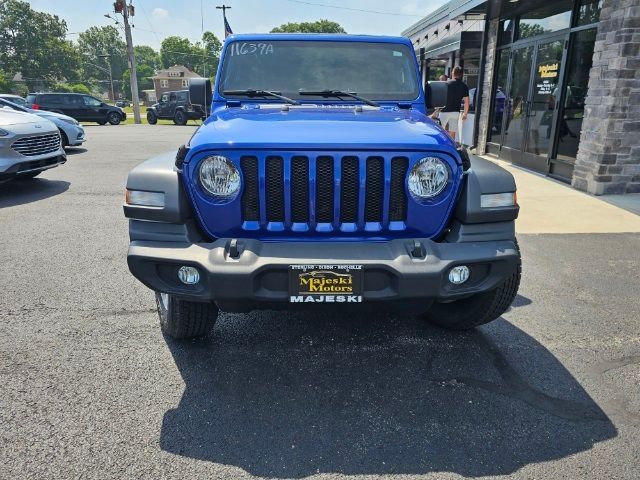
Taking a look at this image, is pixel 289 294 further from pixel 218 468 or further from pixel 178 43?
pixel 178 43

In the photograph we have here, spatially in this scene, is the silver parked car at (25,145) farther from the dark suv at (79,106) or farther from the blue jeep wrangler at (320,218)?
the dark suv at (79,106)

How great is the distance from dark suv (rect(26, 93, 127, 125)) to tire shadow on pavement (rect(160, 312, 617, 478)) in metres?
24.0

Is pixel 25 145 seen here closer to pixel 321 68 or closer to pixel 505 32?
pixel 321 68

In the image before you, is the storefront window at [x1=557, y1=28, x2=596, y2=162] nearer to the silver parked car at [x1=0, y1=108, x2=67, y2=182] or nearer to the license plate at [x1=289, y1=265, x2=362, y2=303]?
the license plate at [x1=289, y1=265, x2=362, y2=303]

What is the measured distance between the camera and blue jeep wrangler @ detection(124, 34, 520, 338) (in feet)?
7.79

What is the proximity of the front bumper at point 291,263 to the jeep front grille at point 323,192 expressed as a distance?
6.1 inches

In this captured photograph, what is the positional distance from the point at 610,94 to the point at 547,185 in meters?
1.79

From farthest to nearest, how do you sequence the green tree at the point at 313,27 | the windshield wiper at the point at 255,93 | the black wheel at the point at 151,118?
the green tree at the point at 313,27, the black wheel at the point at 151,118, the windshield wiper at the point at 255,93

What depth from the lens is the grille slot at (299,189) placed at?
252cm

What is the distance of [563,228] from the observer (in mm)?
6016

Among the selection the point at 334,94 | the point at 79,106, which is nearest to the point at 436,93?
the point at 334,94

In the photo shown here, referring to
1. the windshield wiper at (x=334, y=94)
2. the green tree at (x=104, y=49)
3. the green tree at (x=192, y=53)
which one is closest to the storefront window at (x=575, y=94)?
the windshield wiper at (x=334, y=94)

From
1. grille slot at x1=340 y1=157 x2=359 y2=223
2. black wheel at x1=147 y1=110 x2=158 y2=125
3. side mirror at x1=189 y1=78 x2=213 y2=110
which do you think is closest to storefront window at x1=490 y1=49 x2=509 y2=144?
side mirror at x1=189 y1=78 x2=213 y2=110

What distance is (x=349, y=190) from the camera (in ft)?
8.43
